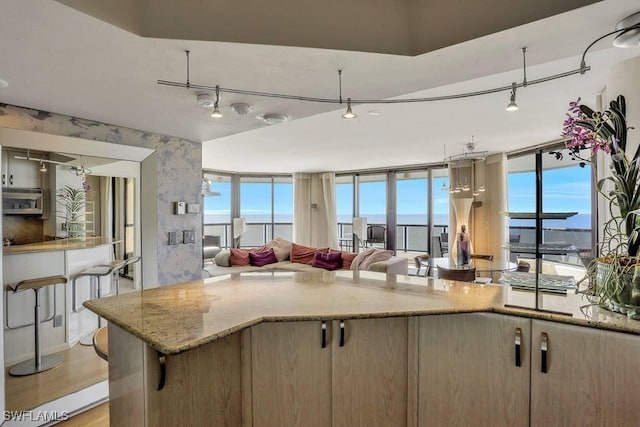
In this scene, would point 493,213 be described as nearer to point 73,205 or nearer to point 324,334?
point 324,334

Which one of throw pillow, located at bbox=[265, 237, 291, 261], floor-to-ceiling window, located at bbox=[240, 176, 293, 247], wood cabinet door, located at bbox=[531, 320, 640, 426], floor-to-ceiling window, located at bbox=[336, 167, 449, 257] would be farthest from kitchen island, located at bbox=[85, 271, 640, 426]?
floor-to-ceiling window, located at bbox=[240, 176, 293, 247]

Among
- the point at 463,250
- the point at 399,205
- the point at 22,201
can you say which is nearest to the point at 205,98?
the point at 22,201

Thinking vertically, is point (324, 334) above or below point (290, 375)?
above

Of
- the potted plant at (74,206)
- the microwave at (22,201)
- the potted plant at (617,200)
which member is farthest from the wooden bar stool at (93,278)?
the potted plant at (617,200)

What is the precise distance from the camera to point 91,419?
2.49 metres

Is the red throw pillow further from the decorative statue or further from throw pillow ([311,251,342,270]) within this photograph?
the decorative statue

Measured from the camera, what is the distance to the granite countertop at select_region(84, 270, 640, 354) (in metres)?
1.31

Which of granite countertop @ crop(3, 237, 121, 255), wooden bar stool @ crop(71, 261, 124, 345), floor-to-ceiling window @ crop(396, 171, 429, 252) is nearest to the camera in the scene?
granite countertop @ crop(3, 237, 121, 255)

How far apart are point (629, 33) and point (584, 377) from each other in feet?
4.70

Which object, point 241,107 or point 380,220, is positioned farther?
point 380,220

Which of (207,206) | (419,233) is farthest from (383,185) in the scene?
(207,206)

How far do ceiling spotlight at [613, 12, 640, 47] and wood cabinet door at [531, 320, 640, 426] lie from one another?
4.01 feet

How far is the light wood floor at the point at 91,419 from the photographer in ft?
7.94

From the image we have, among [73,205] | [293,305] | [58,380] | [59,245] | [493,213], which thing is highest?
[73,205]
